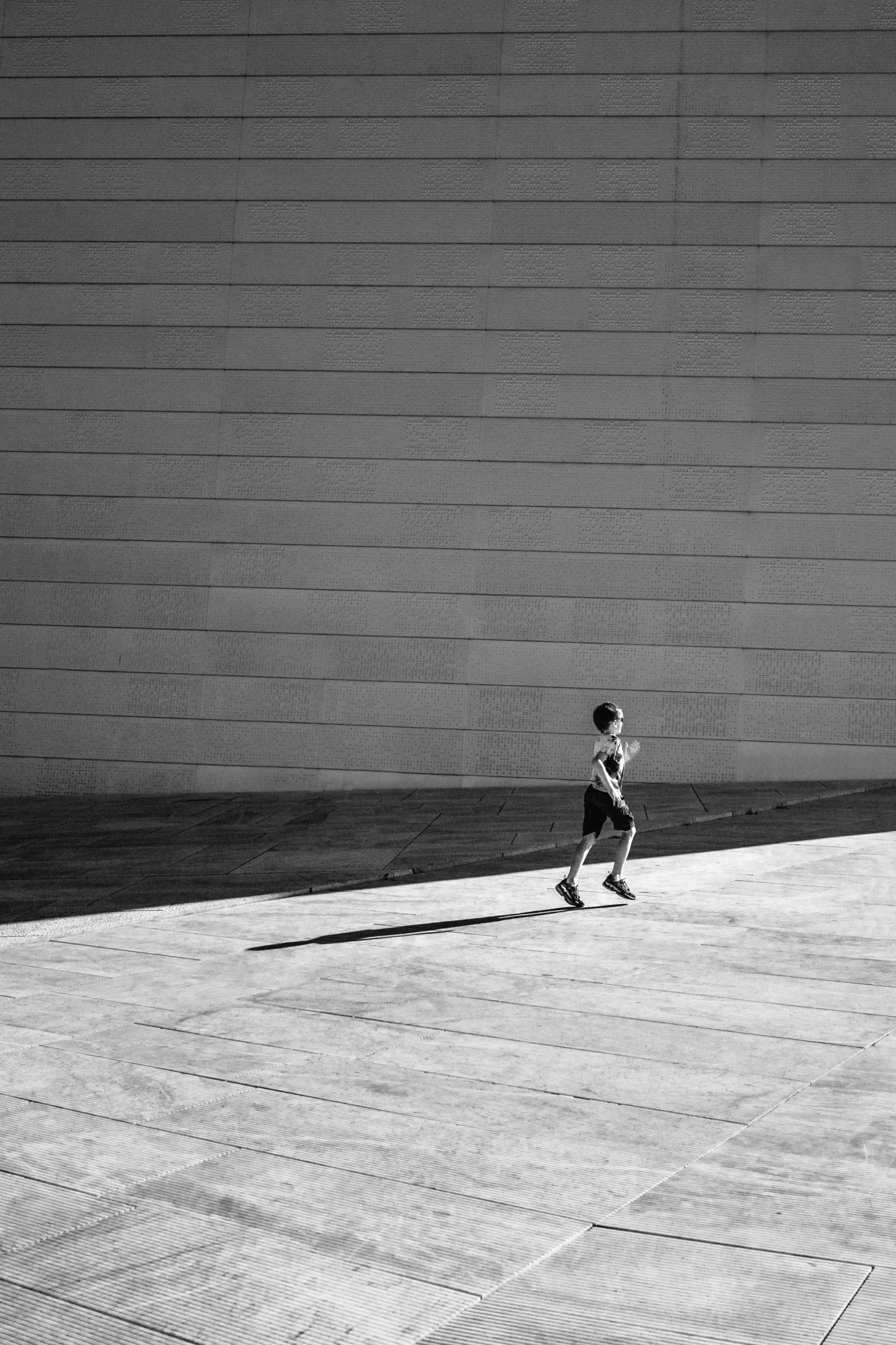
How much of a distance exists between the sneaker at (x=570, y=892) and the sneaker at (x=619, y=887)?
26 centimetres

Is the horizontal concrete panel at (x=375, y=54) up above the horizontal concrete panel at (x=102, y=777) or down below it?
above

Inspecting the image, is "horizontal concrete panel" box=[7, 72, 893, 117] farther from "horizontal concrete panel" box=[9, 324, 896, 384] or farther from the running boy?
the running boy

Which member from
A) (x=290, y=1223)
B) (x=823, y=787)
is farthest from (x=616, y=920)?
(x=823, y=787)

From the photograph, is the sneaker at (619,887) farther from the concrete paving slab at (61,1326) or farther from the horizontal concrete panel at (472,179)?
the horizontal concrete panel at (472,179)

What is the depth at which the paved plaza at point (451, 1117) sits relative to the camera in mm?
2932

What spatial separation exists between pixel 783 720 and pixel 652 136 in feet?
29.6

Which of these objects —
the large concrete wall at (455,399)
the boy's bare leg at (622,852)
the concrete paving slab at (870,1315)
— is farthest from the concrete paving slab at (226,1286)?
the large concrete wall at (455,399)

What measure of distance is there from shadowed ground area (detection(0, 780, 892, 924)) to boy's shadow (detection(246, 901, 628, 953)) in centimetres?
179

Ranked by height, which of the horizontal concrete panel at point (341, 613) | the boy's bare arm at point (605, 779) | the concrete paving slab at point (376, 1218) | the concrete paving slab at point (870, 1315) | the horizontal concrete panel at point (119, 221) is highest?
the horizontal concrete panel at point (119, 221)

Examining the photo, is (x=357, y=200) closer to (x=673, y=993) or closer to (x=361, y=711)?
(x=361, y=711)

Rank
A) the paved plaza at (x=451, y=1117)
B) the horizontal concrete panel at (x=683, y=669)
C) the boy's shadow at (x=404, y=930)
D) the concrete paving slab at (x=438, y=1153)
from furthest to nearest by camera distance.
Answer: the horizontal concrete panel at (x=683, y=669) → the boy's shadow at (x=404, y=930) → the concrete paving slab at (x=438, y=1153) → the paved plaza at (x=451, y=1117)

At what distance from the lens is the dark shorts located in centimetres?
870

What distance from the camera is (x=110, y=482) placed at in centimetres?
1930

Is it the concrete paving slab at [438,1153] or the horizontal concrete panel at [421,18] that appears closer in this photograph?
the concrete paving slab at [438,1153]
